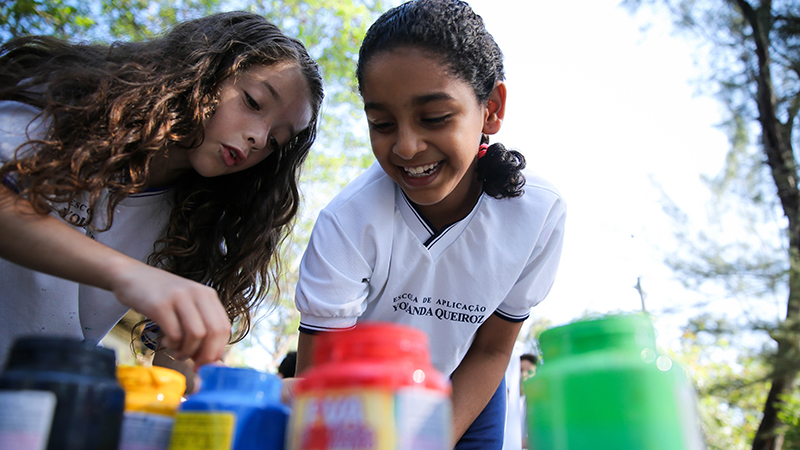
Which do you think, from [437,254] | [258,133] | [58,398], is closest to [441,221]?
[437,254]

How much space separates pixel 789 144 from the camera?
685cm

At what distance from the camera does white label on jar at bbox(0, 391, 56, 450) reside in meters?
0.53

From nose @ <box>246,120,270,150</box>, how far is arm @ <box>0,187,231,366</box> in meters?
0.72

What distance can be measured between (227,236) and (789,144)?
24.3 feet

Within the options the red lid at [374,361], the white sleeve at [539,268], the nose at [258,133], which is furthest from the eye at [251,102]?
the red lid at [374,361]

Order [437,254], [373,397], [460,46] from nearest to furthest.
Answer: [373,397]
[460,46]
[437,254]

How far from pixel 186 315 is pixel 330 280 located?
713 mm

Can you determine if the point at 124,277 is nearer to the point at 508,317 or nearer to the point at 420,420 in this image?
the point at 420,420

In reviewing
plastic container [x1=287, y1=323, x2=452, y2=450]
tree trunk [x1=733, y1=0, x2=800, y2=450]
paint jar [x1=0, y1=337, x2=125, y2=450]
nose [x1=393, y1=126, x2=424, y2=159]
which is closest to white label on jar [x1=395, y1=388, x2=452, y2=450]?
plastic container [x1=287, y1=323, x2=452, y2=450]

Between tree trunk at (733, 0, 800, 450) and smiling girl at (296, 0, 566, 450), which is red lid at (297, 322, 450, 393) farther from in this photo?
tree trunk at (733, 0, 800, 450)

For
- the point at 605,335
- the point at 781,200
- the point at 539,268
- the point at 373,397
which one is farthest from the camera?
the point at 781,200

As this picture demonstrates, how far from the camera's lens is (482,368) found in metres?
1.77

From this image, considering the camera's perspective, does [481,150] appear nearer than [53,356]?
No

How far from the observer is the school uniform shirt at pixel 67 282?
51.4 inches
